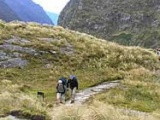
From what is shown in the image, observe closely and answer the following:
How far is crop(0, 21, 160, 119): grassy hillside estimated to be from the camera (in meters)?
30.1

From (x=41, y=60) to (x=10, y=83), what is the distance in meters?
7.07

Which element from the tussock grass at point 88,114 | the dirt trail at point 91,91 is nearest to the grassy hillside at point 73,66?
the dirt trail at point 91,91

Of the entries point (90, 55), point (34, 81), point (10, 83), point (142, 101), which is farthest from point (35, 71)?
point (142, 101)

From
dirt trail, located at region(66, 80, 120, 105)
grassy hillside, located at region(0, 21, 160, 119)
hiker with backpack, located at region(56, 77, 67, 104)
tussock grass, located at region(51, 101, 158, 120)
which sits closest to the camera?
tussock grass, located at region(51, 101, 158, 120)

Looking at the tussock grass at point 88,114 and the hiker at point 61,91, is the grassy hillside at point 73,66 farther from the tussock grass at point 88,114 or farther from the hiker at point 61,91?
the tussock grass at point 88,114

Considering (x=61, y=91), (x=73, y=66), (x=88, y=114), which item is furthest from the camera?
(x=73, y=66)

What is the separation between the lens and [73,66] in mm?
39438

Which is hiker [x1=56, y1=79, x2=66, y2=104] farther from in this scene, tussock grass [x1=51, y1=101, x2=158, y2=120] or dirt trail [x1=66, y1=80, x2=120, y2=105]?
tussock grass [x1=51, y1=101, x2=158, y2=120]

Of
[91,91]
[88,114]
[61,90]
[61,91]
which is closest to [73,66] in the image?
[91,91]

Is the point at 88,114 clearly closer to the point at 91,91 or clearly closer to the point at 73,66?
the point at 91,91

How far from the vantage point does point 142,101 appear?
2870 centimetres

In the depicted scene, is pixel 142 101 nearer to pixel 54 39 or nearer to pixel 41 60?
pixel 41 60

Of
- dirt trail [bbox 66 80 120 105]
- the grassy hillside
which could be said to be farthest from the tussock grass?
dirt trail [bbox 66 80 120 105]

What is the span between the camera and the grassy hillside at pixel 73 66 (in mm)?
30125
